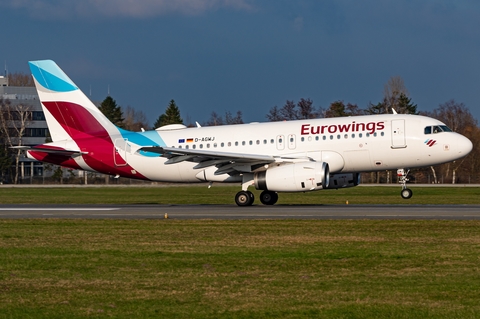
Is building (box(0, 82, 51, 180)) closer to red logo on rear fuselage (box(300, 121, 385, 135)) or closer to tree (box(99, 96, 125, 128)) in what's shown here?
tree (box(99, 96, 125, 128))

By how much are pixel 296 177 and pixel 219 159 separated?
3796mm

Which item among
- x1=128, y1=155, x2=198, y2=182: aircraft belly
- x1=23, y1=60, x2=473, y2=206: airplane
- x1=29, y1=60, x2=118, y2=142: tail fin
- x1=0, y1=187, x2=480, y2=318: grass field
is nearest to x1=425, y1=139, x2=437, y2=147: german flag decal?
x1=23, y1=60, x2=473, y2=206: airplane

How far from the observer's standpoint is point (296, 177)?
102ft

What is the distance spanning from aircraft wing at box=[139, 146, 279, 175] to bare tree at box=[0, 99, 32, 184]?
74.5 metres

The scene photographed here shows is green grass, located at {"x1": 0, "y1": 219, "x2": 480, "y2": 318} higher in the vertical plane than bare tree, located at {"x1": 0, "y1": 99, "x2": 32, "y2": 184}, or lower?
lower

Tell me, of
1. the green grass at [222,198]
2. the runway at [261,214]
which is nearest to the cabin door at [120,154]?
the green grass at [222,198]

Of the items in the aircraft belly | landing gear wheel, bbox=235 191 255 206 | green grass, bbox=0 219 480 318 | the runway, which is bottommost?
green grass, bbox=0 219 480 318

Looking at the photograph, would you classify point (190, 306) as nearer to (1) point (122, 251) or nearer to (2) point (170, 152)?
(1) point (122, 251)

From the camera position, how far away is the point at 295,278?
12.7 metres

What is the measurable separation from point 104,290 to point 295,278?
3220 millimetres

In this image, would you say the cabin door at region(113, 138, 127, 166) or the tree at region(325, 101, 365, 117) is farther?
the tree at region(325, 101, 365, 117)

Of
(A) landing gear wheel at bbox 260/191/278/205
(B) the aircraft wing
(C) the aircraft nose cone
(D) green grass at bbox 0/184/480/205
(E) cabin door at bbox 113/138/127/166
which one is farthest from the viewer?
(D) green grass at bbox 0/184/480/205

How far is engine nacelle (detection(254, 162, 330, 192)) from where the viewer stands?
30.7 metres

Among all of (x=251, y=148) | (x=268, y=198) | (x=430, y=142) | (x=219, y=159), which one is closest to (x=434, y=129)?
(x=430, y=142)
